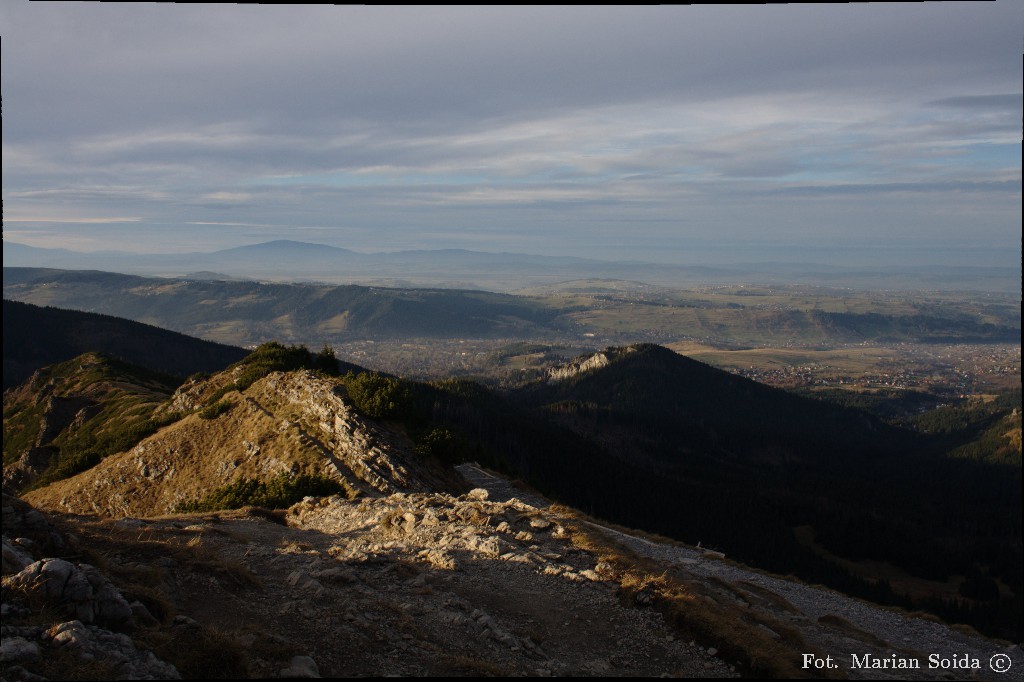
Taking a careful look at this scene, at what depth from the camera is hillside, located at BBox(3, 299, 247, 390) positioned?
147375 mm

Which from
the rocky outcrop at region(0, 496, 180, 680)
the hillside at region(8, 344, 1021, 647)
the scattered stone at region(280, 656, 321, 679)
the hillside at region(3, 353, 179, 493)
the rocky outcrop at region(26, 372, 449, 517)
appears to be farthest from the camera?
the hillside at region(3, 353, 179, 493)

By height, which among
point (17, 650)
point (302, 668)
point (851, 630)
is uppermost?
point (17, 650)

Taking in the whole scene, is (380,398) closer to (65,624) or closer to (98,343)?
(65,624)

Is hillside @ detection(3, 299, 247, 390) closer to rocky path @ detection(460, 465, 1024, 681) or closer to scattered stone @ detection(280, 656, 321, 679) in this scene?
rocky path @ detection(460, 465, 1024, 681)

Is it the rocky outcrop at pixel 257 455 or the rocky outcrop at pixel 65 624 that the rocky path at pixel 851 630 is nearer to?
the rocky outcrop at pixel 257 455

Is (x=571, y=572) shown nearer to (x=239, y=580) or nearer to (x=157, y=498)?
(x=239, y=580)

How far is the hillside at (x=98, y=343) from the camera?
14738 cm

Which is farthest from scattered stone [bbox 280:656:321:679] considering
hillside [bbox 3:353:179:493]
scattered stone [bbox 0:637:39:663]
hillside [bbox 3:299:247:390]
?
hillside [bbox 3:299:247:390]

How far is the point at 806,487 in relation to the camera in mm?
127688

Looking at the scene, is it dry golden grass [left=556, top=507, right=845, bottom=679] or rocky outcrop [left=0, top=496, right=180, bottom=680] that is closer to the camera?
rocky outcrop [left=0, top=496, right=180, bottom=680]

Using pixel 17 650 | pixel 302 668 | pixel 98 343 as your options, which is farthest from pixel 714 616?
pixel 98 343

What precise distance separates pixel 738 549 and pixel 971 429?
150 meters

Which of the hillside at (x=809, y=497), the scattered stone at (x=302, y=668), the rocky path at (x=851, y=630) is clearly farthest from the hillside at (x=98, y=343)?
the scattered stone at (x=302, y=668)

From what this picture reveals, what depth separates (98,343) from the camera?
156 meters
